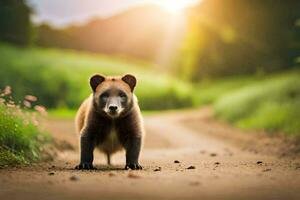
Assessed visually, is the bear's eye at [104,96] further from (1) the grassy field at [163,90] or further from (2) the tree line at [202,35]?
(2) the tree line at [202,35]

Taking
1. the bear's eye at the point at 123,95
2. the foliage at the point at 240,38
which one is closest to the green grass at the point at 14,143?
the bear's eye at the point at 123,95

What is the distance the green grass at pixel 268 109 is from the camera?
20562 millimetres

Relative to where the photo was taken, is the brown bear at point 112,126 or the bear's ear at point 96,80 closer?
the brown bear at point 112,126

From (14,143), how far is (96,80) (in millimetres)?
2599

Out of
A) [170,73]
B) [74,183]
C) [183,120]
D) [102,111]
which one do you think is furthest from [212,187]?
[170,73]

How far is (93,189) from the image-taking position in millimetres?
6949

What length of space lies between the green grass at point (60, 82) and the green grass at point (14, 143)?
19968 millimetres

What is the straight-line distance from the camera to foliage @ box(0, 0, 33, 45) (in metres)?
44.8

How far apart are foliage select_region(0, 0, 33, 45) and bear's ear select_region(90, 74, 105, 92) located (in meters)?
36.9

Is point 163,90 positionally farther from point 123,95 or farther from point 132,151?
point 123,95

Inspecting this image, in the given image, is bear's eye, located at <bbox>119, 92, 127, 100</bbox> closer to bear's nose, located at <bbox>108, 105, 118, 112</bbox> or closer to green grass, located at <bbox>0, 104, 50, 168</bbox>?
bear's nose, located at <bbox>108, 105, 118, 112</bbox>

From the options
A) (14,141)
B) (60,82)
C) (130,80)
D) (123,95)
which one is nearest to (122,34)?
(60,82)

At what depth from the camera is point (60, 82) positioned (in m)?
39.5

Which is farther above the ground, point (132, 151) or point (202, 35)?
point (202, 35)
